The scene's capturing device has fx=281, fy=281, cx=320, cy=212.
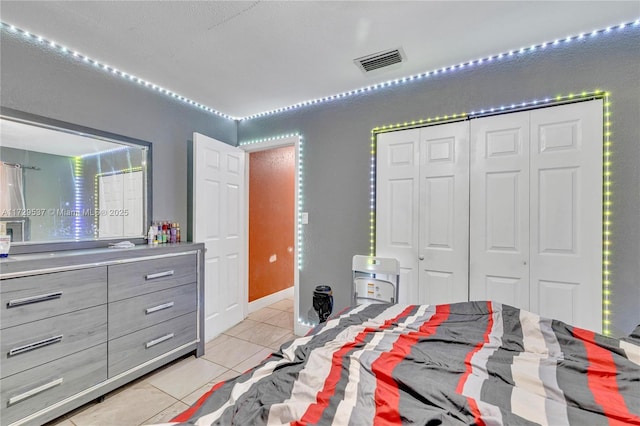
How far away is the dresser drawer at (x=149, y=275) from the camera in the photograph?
6.45ft

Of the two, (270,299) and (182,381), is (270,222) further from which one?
(182,381)

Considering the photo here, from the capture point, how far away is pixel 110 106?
2.30 metres

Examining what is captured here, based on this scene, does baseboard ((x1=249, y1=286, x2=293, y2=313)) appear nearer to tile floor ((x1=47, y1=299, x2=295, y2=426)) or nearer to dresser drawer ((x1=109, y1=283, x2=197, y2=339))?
tile floor ((x1=47, y1=299, x2=295, y2=426))

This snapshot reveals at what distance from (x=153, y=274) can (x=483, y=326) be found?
2.26m

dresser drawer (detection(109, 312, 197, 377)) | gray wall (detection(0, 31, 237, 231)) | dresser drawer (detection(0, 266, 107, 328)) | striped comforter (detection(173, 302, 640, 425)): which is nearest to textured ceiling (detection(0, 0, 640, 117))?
gray wall (detection(0, 31, 237, 231))

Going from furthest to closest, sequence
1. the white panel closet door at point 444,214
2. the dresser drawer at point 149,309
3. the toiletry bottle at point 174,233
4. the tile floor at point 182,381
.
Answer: the toiletry bottle at point 174,233 < the white panel closet door at point 444,214 < the dresser drawer at point 149,309 < the tile floor at point 182,381

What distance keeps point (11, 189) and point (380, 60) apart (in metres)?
2.69

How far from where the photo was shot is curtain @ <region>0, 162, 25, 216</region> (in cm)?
178

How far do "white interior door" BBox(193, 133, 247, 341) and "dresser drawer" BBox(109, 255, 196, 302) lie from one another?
388mm

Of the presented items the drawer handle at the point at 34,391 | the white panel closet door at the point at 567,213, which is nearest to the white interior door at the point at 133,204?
the drawer handle at the point at 34,391

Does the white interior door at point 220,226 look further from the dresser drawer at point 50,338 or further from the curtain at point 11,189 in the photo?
the curtain at point 11,189

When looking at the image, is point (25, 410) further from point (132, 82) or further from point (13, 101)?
point (132, 82)

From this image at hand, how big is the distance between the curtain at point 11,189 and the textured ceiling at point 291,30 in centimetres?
91

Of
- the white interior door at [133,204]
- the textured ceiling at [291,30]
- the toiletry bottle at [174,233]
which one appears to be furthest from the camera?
the toiletry bottle at [174,233]
